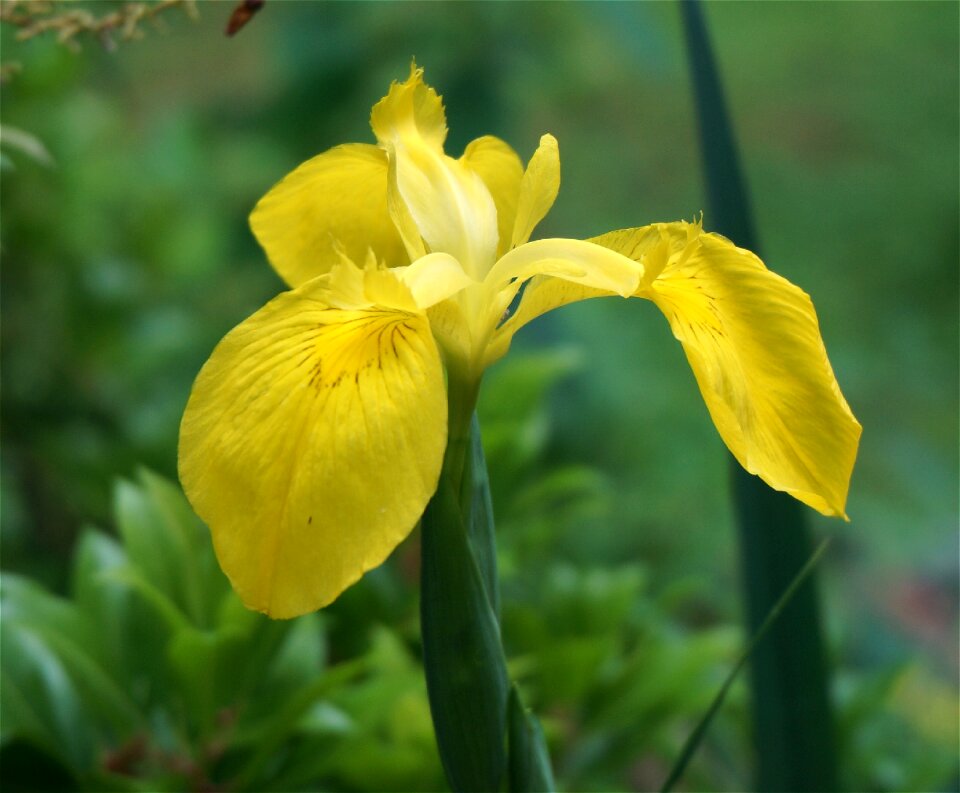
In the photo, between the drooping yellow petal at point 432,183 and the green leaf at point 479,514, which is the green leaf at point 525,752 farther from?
the drooping yellow petal at point 432,183

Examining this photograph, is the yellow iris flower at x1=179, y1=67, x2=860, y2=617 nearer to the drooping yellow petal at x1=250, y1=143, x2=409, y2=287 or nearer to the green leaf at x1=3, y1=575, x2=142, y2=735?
the drooping yellow petal at x1=250, y1=143, x2=409, y2=287

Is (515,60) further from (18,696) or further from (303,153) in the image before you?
(18,696)

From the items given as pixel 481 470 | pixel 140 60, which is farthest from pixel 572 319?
pixel 140 60

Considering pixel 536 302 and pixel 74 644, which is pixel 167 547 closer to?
pixel 74 644

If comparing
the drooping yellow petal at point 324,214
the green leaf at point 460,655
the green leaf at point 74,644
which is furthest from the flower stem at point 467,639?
the green leaf at point 74,644

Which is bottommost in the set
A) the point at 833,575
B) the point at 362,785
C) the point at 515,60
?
the point at 833,575

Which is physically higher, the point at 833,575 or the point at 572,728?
the point at 572,728
